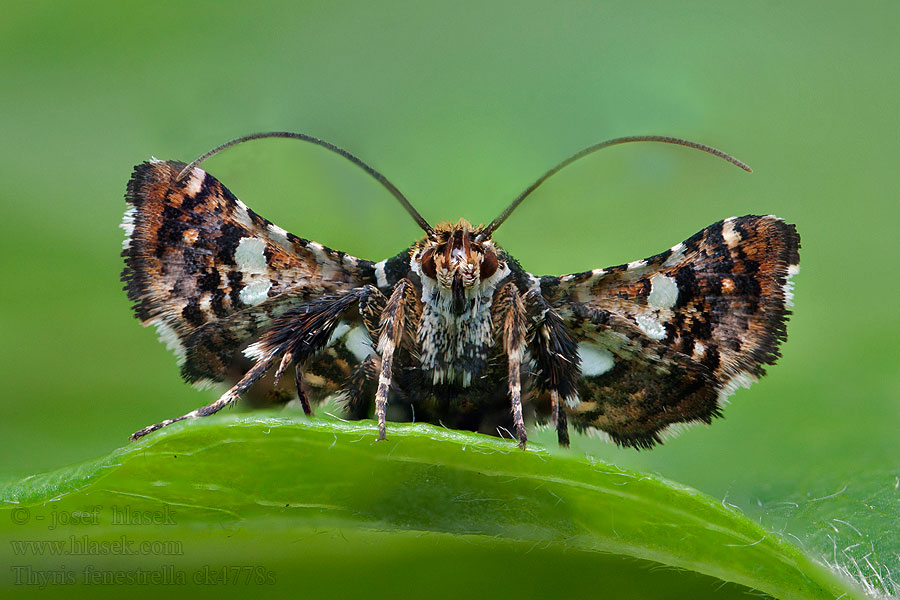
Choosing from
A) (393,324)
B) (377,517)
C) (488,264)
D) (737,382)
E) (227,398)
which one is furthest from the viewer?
(737,382)

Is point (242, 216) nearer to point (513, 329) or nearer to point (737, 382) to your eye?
point (513, 329)

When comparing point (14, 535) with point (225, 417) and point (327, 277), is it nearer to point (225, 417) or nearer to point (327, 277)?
point (225, 417)

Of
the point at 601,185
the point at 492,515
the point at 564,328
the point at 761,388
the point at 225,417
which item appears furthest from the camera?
the point at 601,185

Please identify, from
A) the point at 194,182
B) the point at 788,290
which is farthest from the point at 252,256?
the point at 788,290

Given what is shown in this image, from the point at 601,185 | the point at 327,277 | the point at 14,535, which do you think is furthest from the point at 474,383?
the point at 601,185

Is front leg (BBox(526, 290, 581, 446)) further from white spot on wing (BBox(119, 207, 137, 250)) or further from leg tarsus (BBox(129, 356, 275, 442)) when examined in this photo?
white spot on wing (BBox(119, 207, 137, 250))

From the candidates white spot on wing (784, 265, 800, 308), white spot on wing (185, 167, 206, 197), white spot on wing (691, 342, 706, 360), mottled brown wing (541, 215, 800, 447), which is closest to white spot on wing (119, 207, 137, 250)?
white spot on wing (185, 167, 206, 197)

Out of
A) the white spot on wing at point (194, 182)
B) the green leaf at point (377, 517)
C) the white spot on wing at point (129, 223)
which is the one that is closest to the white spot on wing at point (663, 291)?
the green leaf at point (377, 517)
